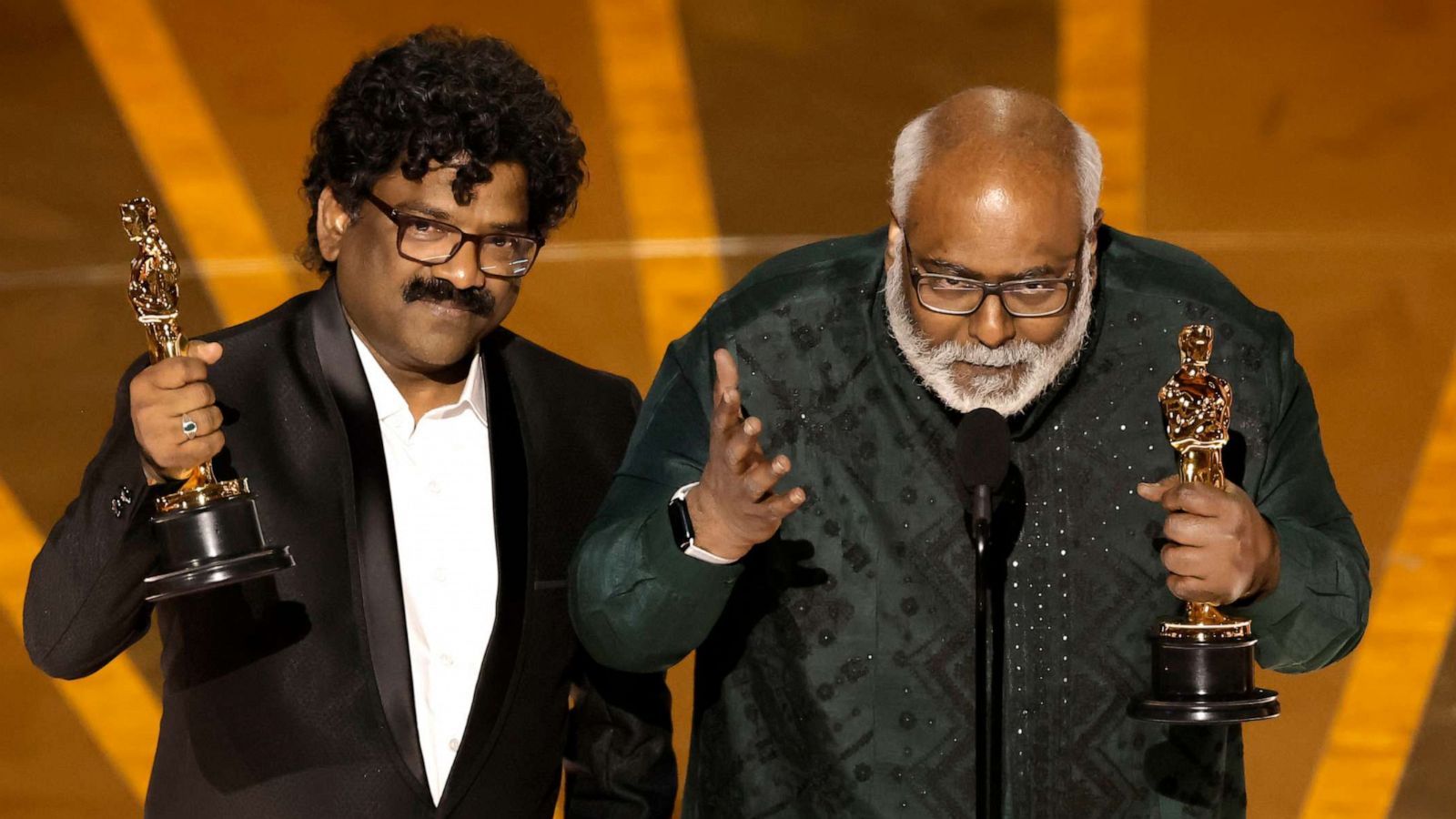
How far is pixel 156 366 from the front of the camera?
2.42 meters

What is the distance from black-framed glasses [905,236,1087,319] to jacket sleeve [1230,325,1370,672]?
0.42 metres

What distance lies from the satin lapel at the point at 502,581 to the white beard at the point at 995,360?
2.15ft

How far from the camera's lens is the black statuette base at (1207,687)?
2.26 meters

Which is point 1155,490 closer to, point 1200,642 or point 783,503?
point 1200,642

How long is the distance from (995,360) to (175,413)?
42.4 inches

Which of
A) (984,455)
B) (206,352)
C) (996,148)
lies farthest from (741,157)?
(984,455)

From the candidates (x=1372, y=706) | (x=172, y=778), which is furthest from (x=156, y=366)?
(x=1372, y=706)

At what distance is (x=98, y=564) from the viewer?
2.59 metres

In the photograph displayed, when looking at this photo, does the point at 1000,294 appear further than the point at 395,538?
No

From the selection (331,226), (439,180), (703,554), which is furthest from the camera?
(331,226)

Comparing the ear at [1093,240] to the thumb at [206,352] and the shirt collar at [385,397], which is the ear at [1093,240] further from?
the thumb at [206,352]

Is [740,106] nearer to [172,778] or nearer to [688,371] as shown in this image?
[688,371]

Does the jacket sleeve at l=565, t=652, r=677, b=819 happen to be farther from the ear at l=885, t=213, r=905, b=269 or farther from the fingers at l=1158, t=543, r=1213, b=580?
the fingers at l=1158, t=543, r=1213, b=580

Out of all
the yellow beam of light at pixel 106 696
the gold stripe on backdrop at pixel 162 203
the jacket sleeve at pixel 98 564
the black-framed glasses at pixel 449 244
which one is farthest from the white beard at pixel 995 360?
the yellow beam of light at pixel 106 696
